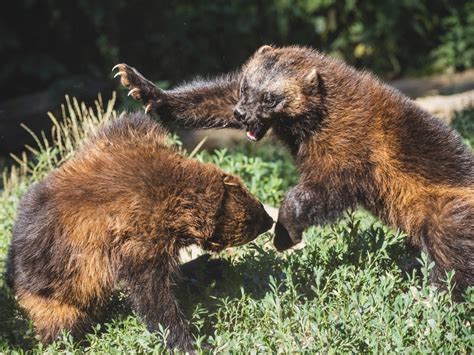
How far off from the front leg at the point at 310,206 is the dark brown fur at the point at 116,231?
1.14 ft

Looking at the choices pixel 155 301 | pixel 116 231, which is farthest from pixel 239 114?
pixel 155 301

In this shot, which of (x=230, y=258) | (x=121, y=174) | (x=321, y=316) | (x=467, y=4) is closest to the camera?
(x=321, y=316)

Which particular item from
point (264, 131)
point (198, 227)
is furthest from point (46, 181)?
point (264, 131)

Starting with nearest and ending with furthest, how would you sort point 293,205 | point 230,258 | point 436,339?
point 436,339 < point 293,205 < point 230,258

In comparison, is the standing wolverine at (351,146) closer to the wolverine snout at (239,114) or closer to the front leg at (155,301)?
the wolverine snout at (239,114)

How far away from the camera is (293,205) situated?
586cm

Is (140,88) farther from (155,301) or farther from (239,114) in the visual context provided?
(155,301)

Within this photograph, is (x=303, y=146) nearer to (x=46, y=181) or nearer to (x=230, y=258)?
(x=230, y=258)

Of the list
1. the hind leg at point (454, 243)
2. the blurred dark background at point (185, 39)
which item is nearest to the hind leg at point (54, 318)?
the hind leg at point (454, 243)

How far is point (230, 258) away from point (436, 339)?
210 cm

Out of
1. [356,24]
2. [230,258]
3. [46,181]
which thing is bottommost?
[356,24]

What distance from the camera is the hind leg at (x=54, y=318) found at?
548 cm

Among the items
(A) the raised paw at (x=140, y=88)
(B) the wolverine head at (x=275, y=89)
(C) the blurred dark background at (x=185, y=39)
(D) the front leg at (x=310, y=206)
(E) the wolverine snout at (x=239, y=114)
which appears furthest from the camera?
(C) the blurred dark background at (x=185, y=39)

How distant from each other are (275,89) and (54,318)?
220 cm
